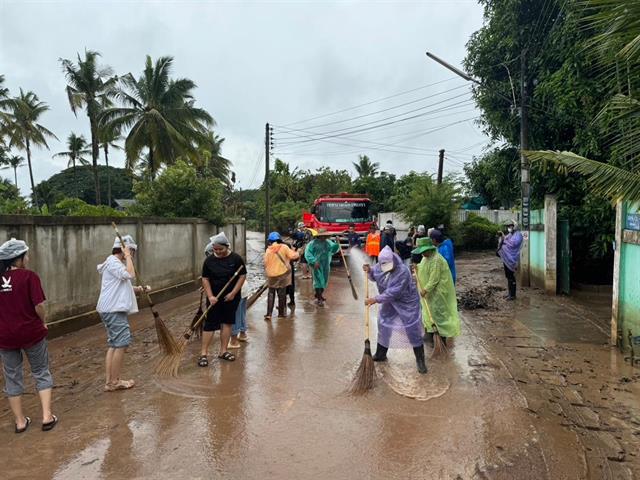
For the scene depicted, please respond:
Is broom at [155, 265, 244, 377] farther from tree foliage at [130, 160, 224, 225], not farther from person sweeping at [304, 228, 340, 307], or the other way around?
tree foliage at [130, 160, 224, 225]

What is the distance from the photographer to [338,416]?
4.29m

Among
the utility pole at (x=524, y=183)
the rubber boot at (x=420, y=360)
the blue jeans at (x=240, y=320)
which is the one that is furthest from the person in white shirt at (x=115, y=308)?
the utility pole at (x=524, y=183)

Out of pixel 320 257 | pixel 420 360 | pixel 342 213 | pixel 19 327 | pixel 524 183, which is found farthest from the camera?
pixel 342 213

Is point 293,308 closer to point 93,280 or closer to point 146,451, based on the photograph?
point 93,280

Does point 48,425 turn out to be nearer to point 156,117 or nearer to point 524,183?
point 524,183

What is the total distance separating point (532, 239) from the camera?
12.2 meters

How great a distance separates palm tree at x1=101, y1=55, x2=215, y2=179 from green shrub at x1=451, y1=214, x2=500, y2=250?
523 inches

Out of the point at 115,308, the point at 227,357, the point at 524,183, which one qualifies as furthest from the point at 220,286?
the point at 524,183

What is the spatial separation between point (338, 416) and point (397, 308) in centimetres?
171

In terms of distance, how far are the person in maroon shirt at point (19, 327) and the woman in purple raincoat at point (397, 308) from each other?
3.26 metres

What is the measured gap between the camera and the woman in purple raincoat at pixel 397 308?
18.2 ft

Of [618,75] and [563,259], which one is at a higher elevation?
[618,75]

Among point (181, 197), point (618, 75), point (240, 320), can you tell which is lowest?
point (240, 320)

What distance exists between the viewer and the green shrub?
74.1 ft
